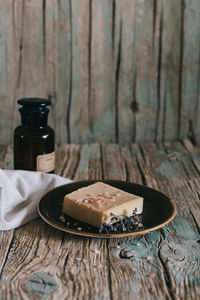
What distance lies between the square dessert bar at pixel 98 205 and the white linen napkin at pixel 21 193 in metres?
0.12

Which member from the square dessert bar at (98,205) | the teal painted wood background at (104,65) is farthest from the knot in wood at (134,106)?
the square dessert bar at (98,205)

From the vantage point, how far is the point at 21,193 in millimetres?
1238

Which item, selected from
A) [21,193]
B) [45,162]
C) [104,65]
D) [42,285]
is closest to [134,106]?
[104,65]

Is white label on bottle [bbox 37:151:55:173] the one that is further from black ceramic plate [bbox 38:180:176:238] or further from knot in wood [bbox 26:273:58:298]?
knot in wood [bbox 26:273:58:298]

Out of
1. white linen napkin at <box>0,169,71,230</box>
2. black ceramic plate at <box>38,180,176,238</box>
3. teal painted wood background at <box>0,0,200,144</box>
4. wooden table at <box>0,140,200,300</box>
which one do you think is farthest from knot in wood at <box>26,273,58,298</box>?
teal painted wood background at <box>0,0,200,144</box>

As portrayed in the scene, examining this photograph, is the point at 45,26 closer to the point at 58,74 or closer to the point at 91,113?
the point at 58,74

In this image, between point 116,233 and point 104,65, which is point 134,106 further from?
point 116,233

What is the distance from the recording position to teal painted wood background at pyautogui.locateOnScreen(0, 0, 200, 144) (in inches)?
70.7

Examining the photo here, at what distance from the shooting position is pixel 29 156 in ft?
4.41

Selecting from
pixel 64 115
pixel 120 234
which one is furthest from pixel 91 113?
pixel 120 234

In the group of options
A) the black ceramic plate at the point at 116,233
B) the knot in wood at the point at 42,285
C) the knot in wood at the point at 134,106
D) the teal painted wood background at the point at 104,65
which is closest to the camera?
the knot in wood at the point at 42,285

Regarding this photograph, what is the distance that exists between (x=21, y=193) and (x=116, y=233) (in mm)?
356

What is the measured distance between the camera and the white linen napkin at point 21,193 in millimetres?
1132

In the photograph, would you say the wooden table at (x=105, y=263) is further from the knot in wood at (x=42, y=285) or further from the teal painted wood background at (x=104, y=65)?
the teal painted wood background at (x=104, y=65)
